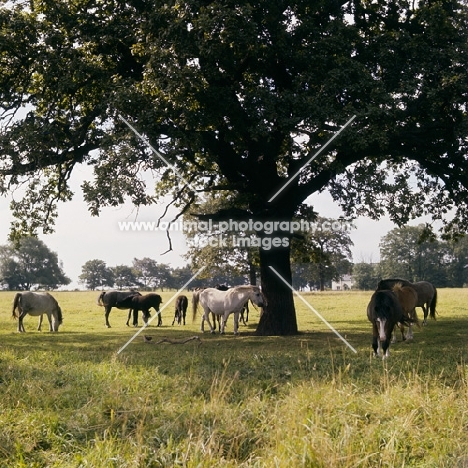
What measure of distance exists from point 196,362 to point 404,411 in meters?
6.24

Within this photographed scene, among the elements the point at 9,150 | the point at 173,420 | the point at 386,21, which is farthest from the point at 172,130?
the point at 173,420

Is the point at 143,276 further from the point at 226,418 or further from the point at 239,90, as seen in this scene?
the point at 226,418

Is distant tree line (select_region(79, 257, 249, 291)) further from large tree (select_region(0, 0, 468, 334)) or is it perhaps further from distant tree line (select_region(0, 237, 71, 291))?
large tree (select_region(0, 0, 468, 334))

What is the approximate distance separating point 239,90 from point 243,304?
27.4ft

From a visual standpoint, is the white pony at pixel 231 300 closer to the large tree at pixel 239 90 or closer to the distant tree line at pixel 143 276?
the large tree at pixel 239 90

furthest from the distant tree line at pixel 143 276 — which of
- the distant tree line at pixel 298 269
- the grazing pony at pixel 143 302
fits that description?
the grazing pony at pixel 143 302

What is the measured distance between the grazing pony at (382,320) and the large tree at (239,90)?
4.90 m

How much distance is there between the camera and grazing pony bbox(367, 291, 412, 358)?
1387cm

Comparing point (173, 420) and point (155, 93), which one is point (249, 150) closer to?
point (155, 93)

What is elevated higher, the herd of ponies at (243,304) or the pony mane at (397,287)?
the pony mane at (397,287)

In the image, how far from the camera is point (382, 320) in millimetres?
13953

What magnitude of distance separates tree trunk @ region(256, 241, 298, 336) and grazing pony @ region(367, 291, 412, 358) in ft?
26.0

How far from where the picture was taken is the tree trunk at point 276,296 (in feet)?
73.9

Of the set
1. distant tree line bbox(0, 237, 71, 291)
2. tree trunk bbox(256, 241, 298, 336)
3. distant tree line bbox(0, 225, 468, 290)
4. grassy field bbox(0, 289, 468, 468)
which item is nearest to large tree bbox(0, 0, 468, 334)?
tree trunk bbox(256, 241, 298, 336)
